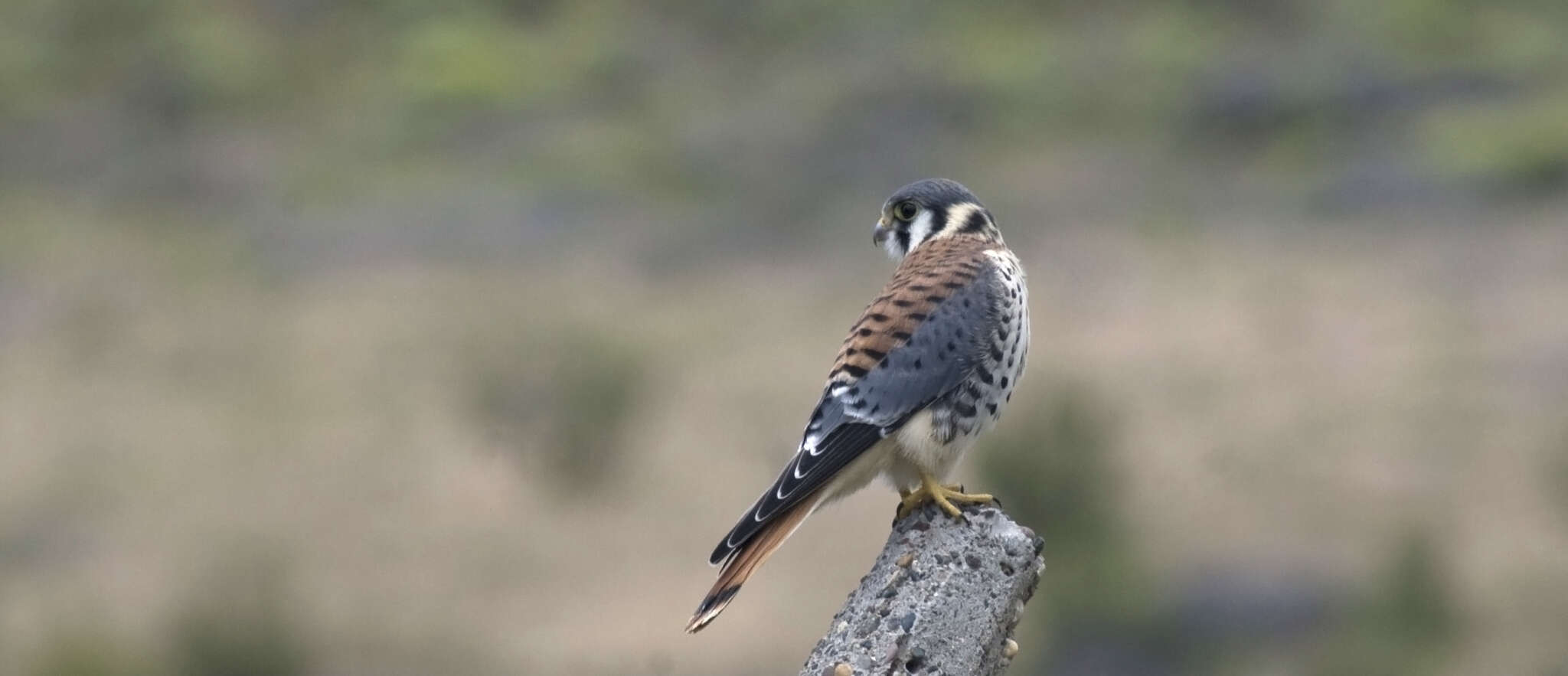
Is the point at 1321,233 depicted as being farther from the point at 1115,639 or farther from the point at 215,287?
the point at 215,287

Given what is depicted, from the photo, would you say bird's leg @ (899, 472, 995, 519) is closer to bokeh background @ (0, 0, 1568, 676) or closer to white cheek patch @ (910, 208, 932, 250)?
white cheek patch @ (910, 208, 932, 250)

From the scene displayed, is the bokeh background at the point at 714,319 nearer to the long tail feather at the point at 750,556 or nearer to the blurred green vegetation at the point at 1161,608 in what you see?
the blurred green vegetation at the point at 1161,608

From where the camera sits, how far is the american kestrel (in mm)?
4246

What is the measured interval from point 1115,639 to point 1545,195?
33.2ft

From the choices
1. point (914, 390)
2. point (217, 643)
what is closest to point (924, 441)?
point (914, 390)

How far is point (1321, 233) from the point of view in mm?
18969

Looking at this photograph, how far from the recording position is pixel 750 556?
13.4 feet

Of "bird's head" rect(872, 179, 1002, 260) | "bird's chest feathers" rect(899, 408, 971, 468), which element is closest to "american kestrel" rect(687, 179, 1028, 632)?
"bird's chest feathers" rect(899, 408, 971, 468)

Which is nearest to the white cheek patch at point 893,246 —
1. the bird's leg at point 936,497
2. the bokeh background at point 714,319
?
the bird's leg at point 936,497

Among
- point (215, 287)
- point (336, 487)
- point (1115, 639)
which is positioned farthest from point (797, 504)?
point (215, 287)

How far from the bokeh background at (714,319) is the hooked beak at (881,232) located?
556cm

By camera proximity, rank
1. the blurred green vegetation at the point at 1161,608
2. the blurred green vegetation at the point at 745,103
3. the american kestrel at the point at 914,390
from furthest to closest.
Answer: the blurred green vegetation at the point at 745,103 → the blurred green vegetation at the point at 1161,608 → the american kestrel at the point at 914,390

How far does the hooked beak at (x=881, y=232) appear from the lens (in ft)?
16.4

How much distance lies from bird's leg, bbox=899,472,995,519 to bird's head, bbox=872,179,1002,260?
758mm
